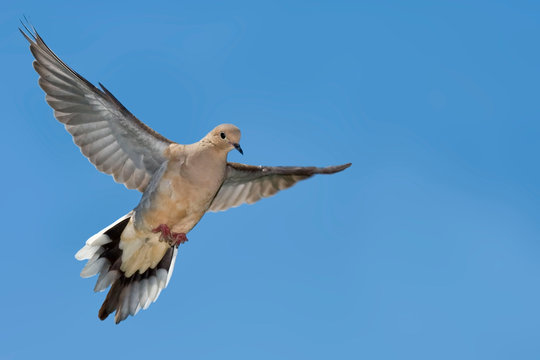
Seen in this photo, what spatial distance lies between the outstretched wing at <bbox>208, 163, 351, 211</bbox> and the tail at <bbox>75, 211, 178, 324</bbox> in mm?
955

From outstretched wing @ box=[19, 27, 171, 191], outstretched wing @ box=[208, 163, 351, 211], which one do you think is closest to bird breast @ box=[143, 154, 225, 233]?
outstretched wing @ box=[19, 27, 171, 191]

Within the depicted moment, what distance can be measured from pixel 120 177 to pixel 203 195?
1280 mm

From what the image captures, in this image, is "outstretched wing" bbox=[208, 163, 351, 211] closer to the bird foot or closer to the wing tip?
the wing tip

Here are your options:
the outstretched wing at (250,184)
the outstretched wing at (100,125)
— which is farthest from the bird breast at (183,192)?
the outstretched wing at (250,184)

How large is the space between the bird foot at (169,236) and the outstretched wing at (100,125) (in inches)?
29.4

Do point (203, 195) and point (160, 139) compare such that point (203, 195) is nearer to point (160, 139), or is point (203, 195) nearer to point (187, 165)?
point (187, 165)

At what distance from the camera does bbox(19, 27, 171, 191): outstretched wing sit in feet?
25.0

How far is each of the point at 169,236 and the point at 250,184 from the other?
162 cm

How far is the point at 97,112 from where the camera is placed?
312 inches

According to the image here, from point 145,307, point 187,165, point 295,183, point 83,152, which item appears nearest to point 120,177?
point 83,152

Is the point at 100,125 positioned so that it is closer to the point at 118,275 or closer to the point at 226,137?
the point at 226,137

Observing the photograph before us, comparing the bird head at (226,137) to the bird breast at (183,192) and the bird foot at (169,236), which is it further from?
the bird foot at (169,236)

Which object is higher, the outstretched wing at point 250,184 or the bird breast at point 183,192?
the outstretched wing at point 250,184

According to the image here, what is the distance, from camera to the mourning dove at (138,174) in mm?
7531
